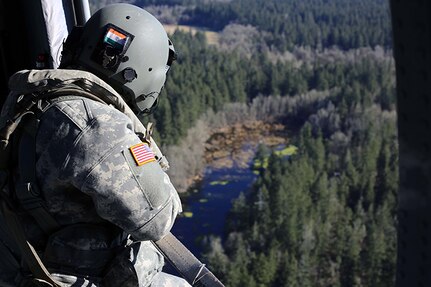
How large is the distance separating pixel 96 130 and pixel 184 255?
893 mm

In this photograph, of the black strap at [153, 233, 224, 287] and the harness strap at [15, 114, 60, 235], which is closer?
the harness strap at [15, 114, 60, 235]

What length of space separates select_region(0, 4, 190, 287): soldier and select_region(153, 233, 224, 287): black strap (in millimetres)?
274

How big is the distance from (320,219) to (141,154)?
86.1ft

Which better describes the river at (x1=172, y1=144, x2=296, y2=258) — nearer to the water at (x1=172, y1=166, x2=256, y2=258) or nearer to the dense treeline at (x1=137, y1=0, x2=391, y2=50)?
the water at (x1=172, y1=166, x2=256, y2=258)

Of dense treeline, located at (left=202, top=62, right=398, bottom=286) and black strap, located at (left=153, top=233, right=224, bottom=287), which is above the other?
black strap, located at (left=153, top=233, right=224, bottom=287)

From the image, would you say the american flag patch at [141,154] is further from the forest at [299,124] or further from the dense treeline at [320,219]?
the dense treeline at [320,219]

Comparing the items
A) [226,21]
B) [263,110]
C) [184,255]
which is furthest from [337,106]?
[184,255]

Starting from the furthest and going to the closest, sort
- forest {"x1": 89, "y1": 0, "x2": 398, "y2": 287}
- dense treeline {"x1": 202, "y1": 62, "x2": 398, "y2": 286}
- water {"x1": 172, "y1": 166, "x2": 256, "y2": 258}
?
water {"x1": 172, "y1": 166, "x2": 256, "y2": 258}
forest {"x1": 89, "y1": 0, "x2": 398, "y2": 287}
dense treeline {"x1": 202, "y1": 62, "x2": 398, "y2": 286}

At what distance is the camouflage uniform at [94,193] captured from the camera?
6.02ft

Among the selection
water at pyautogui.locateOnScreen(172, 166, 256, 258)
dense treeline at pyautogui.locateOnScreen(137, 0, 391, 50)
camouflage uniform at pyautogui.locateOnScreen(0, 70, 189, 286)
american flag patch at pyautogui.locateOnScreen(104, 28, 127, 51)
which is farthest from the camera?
dense treeline at pyautogui.locateOnScreen(137, 0, 391, 50)

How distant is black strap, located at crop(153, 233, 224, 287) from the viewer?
8.25 ft

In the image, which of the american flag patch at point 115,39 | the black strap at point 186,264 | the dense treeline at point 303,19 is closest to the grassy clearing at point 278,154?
the dense treeline at point 303,19

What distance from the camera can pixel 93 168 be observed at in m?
1.81

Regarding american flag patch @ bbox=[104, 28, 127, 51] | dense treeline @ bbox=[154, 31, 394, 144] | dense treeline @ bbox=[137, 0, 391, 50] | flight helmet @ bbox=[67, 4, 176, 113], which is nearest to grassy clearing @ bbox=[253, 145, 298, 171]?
dense treeline @ bbox=[154, 31, 394, 144]
